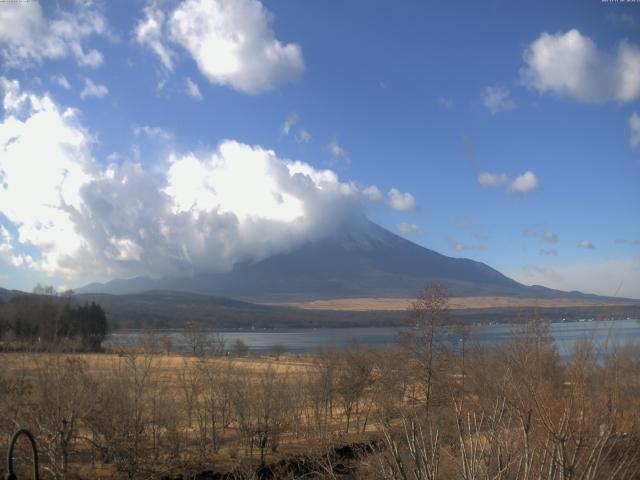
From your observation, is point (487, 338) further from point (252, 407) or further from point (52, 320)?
point (52, 320)

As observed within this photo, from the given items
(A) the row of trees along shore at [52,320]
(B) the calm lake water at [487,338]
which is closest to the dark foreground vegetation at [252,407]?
(B) the calm lake water at [487,338]

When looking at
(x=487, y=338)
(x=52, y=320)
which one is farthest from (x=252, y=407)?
(x=52, y=320)

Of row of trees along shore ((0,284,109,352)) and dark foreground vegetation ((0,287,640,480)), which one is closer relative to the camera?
dark foreground vegetation ((0,287,640,480))

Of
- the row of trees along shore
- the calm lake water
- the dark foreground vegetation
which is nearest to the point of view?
the calm lake water

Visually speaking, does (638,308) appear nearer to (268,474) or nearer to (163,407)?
(268,474)

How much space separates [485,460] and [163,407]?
81.0 ft

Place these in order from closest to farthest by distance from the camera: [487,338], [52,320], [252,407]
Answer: [252,407], [487,338], [52,320]

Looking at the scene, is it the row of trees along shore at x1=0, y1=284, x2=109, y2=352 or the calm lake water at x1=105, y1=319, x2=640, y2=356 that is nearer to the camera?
the calm lake water at x1=105, y1=319, x2=640, y2=356

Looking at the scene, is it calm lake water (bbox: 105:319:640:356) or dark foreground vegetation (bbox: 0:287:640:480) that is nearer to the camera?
calm lake water (bbox: 105:319:640:356)

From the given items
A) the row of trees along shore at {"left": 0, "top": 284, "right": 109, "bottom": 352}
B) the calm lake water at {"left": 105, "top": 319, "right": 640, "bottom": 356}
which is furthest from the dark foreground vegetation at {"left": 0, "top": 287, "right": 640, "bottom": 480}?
the row of trees along shore at {"left": 0, "top": 284, "right": 109, "bottom": 352}

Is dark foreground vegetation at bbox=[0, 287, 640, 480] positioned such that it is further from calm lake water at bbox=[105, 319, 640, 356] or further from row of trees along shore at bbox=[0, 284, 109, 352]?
row of trees along shore at bbox=[0, 284, 109, 352]

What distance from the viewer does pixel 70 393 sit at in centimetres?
2291

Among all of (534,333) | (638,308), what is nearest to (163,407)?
(534,333)

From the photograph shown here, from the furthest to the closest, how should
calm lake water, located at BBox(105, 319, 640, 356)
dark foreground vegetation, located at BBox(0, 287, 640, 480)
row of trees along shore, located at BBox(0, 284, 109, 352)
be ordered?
row of trees along shore, located at BBox(0, 284, 109, 352)
dark foreground vegetation, located at BBox(0, 287, 640, 480)
calm lake water, located at BBox(105, 319, 640, 356)
